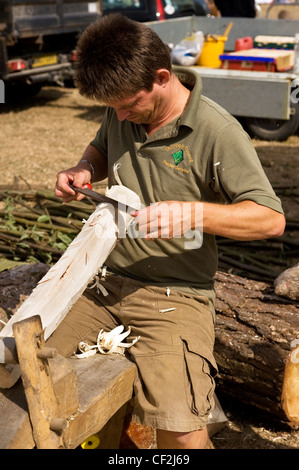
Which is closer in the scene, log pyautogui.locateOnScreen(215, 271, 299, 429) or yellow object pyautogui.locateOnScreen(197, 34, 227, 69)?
log pyautogui.locateOnScreen(215, 271, 299, 429)

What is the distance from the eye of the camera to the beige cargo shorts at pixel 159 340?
226 cm

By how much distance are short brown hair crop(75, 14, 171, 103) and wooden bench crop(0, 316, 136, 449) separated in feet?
3.06

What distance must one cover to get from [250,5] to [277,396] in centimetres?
926

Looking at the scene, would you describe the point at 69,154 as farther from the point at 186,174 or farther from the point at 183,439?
the point at 183,439

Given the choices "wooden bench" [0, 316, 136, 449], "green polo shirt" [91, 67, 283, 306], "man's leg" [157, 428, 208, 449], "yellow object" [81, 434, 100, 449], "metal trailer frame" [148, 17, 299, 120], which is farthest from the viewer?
"metal trailer frame" [148, 17, 299, 120]

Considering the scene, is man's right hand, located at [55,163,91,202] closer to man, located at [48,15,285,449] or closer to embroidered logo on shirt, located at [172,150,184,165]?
man, located at [48,15,285,449]

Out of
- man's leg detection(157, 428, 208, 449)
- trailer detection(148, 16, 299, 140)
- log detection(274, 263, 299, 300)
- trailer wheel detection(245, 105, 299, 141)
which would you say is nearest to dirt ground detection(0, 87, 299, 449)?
trailer wheel detection(245, 105, 299, 141)

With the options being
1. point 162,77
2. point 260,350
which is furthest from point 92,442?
point 162,77

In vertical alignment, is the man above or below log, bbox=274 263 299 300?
above

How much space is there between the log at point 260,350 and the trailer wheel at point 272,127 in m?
5.32

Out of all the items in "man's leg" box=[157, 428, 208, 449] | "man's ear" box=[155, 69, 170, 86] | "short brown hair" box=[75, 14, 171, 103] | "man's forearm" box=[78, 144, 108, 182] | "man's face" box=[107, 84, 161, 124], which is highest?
"short brown hair" box=[75, 14, 171, 103]

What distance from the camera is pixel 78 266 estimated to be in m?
2.48

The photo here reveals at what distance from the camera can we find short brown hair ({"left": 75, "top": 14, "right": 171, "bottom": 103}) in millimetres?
2270

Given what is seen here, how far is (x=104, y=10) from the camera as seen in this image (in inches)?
444
